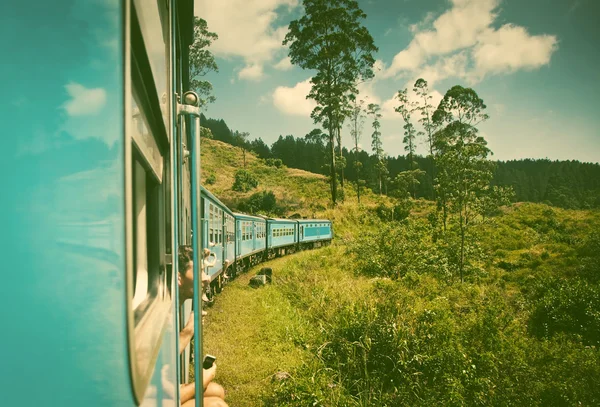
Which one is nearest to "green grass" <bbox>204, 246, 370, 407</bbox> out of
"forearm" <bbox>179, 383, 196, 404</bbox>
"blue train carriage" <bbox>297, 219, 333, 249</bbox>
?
"forearm" <bbox>179, 383, 196, 404</bbox>

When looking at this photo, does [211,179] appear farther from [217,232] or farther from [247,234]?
[217,232]

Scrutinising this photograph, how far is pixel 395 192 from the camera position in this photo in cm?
2908

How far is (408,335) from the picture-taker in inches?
211

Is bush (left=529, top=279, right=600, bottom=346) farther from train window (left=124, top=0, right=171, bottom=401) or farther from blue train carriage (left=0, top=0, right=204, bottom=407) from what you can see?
blue train carriage (left=0, top=0, right=204, bottom=407)

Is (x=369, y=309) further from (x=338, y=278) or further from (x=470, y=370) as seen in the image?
(x=338, y=278)

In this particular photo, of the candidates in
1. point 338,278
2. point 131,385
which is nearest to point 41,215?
point 131,385

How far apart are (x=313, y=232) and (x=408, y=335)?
18.9 meters

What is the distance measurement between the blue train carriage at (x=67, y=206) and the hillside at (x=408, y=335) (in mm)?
4201

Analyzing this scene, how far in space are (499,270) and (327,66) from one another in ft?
56.5

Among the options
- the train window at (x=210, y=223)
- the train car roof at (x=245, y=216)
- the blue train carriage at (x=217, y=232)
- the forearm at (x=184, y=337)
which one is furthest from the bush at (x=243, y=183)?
the forearm at (x=184, y=337)

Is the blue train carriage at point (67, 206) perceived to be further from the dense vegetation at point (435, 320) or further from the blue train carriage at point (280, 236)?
the blue train carriage at point (280, 236)

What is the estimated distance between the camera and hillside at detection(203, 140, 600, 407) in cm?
432

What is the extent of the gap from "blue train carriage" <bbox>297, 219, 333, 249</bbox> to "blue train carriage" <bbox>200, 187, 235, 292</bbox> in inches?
451

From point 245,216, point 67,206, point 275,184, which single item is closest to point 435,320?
point 67,206
